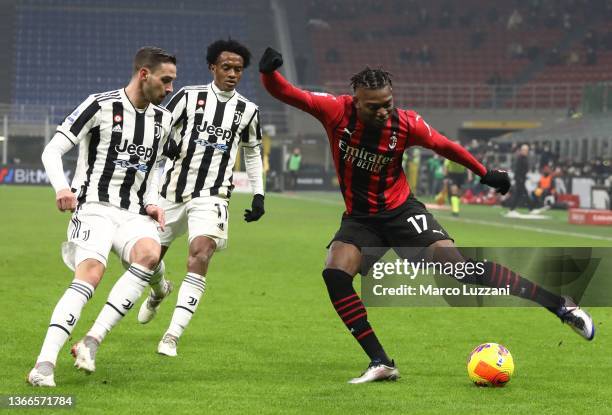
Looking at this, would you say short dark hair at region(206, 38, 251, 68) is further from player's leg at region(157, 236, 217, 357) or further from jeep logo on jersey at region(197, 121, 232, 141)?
player's leg at region(157, 236, 217, 357)

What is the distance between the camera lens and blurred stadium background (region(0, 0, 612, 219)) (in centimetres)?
Answer: 4472

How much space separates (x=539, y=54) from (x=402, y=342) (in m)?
42.7

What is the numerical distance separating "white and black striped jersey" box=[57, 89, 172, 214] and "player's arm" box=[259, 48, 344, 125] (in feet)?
2.82

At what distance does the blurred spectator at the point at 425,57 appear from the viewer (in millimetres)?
49938

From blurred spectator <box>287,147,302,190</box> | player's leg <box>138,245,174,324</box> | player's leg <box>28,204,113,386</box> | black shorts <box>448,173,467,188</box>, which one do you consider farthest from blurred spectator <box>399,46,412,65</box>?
player's leg <box>28,204,113,386</box>

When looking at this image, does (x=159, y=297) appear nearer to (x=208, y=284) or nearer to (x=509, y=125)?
(x=208, y=284)

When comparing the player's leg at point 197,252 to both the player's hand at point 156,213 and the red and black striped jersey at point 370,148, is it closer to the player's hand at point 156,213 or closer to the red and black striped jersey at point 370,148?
the player's hand at point 156,213

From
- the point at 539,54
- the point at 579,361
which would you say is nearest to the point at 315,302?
the point at 579,361

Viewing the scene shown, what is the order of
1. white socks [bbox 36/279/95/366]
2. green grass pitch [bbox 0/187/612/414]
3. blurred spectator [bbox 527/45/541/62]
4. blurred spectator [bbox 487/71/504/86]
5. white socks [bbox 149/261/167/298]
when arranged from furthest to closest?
blurred spectator [bbox 527/45/541/62] → blurred spectator [bbox 487/71/504/86] → white socks [bbox 149/261/167/298] → white socks [bbox 36/279/95/366] → green grass pitch [bbox 0/187/612/414]

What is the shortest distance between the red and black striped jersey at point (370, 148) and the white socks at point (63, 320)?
173 cm

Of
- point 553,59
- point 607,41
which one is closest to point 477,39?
point 553,59

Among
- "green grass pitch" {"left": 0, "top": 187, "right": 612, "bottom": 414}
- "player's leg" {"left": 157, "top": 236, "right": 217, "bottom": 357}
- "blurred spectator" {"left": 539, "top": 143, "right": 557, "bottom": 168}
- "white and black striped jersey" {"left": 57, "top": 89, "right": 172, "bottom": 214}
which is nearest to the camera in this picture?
"green grass pitch" {"left": 0, "top": 187, "right": 612, "bottom": 414}

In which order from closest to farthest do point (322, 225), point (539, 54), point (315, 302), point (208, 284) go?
1. point (315, 302)
2. point (208, 284)
3. point (322, 225)
4. point (539, 54)

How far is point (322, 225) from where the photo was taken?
22828mm
